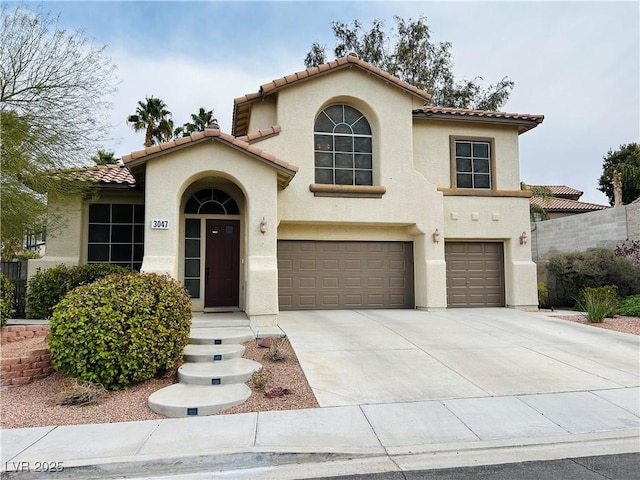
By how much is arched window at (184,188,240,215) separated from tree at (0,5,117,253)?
10.1 feet

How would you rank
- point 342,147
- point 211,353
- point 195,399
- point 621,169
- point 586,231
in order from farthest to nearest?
1. point 621,169
2. point 586,231
3. point 342,147
4. point 211,353
5. point 195,399

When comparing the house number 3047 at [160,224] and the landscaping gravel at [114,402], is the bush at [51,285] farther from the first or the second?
the landscaping gravel at [114,402]

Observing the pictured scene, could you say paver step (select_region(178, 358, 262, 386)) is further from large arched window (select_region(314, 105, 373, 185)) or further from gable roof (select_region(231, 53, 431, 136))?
gable roof (select_region(231, 53, 431, 136))

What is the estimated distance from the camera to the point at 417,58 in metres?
26.3

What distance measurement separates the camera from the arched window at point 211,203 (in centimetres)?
1291

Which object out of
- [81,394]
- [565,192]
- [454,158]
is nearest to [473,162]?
[454,158]

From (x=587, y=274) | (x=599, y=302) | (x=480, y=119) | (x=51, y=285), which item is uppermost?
(x=480, y=119)

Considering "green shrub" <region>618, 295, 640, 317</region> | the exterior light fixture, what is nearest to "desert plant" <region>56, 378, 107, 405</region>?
the exterior light fixture

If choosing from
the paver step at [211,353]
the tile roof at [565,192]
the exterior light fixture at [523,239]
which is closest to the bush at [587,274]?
the exterior light fixture at [523,239]

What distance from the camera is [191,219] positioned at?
12797 mm

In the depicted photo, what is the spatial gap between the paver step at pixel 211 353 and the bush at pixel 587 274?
1226 cm

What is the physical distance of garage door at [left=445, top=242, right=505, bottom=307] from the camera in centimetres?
1468

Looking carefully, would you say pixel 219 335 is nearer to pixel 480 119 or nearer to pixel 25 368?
pixel 25 368

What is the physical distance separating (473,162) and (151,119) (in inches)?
912
